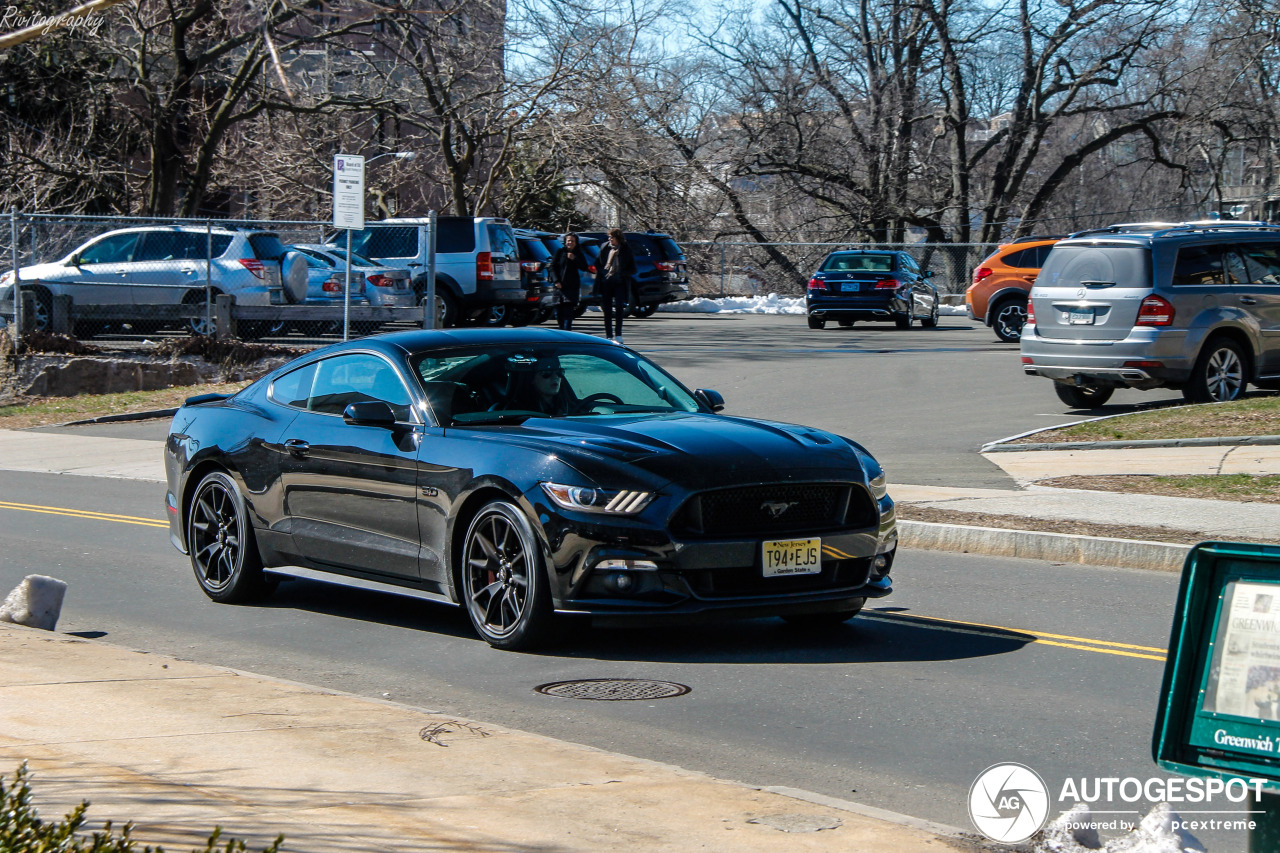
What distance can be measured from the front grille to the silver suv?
31.9 ft

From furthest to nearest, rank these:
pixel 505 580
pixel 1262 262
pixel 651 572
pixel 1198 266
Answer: pixel 1262 262, pixel 1198 266, pixel 505 580, pixel 651 572

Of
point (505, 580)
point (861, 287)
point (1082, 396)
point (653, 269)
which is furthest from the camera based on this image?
point (653, 269)

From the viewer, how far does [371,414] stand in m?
7.88

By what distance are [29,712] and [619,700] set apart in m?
2.40

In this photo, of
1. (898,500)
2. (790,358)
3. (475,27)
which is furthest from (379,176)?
(898,500)

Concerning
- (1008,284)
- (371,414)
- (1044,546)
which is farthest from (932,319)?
(371,414)

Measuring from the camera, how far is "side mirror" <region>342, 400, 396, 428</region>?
787 centimetres

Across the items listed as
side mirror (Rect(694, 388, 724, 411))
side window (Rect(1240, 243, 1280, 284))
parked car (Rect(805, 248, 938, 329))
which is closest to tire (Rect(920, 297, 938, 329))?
parked car (Rect(805, 248, 938, 329))

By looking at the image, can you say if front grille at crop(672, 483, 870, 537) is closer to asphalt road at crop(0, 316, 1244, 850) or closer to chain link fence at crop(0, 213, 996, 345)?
asphalt road at crop(0, 316, 1244, 850)

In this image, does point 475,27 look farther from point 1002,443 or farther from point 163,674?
point 163,674

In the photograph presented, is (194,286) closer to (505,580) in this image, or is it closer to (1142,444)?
(1142,444)

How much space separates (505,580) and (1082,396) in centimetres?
1245

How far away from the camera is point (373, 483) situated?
317 inches

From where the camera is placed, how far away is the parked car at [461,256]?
88.3 feet
